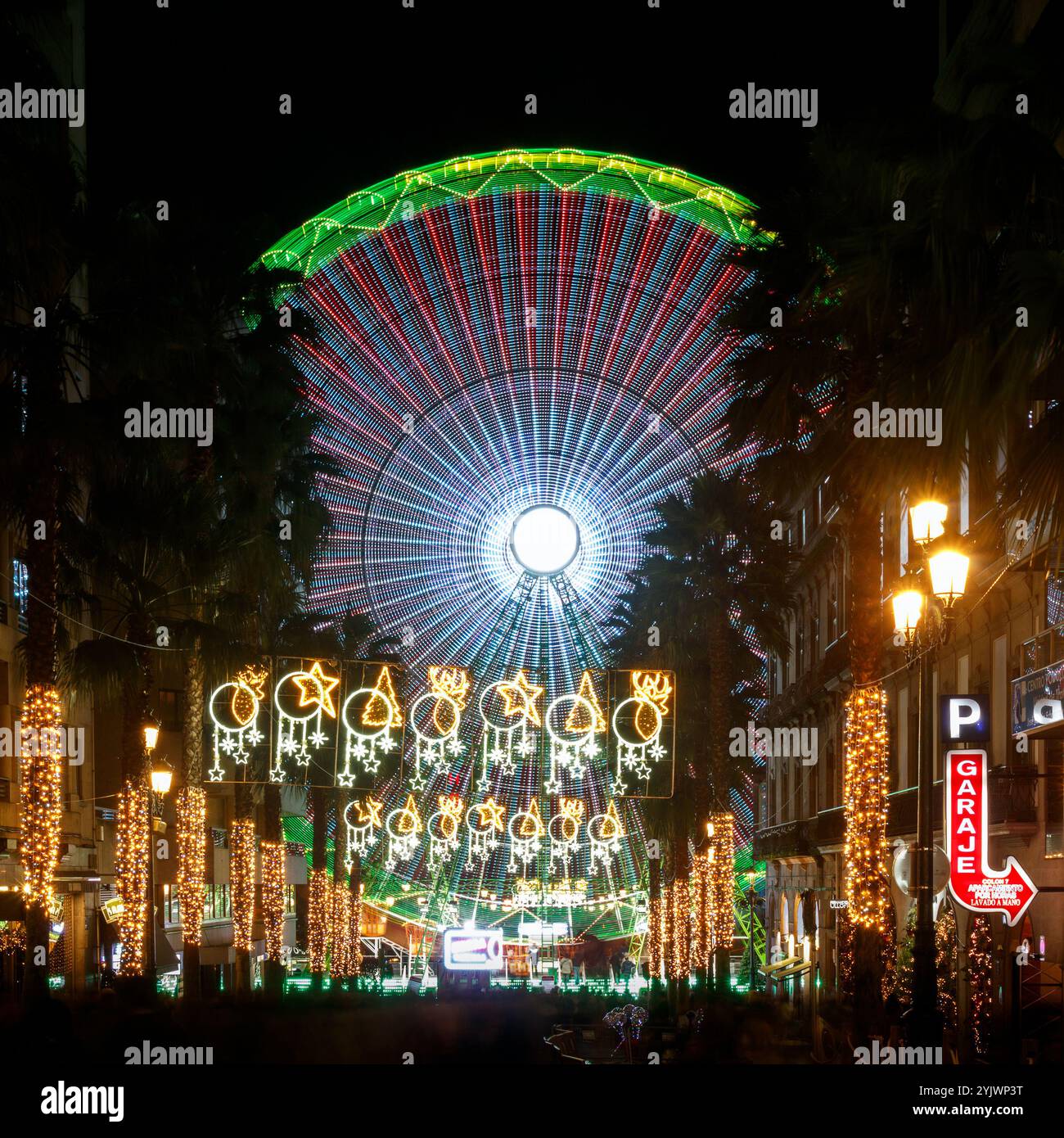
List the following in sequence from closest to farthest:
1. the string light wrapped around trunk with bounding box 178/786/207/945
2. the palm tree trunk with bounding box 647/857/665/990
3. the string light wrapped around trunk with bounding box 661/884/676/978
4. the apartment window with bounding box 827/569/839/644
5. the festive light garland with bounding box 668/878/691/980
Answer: the string light wrapped around trunk with bounding box 178/786/207/945
the festive light garland with bounding box 668/878/691/980
the apartment window with bounding box 827/569/839/644
the string light wrapped around trunk with bounding box 661/884/676/978
the palm tree trunk with bounding box 647/857/665/990

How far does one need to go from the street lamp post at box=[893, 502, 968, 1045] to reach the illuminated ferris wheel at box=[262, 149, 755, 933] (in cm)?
3337

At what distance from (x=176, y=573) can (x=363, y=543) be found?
100 ft

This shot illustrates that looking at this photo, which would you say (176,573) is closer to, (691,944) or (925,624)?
(925,624)

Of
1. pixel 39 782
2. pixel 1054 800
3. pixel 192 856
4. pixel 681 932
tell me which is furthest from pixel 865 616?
pixel 681 932

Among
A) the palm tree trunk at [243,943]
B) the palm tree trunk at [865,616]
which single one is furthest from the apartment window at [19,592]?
the palm tree trunk at [865,616]

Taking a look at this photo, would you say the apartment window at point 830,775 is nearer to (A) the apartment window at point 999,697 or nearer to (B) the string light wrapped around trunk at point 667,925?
(B) the string light wrapped around trunk at point 667,925

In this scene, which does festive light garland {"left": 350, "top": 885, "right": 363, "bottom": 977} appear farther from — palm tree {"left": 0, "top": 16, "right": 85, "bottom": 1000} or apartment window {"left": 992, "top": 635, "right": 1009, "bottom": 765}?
palm tree {"left": 0, "top": 16, "right": 85, "bottom": 1000}

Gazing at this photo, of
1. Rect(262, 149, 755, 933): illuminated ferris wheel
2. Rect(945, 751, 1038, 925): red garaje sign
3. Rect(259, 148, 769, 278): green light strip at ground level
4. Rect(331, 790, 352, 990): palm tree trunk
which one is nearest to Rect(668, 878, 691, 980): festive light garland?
Rect(262, 149, 755, 933): illuminated ferris wheel

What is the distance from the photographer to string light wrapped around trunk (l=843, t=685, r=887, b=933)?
2132 cm

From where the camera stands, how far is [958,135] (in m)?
15.3

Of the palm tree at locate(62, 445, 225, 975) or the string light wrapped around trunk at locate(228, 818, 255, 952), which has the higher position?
the palm tree at locate(62, 445, 225, 975)

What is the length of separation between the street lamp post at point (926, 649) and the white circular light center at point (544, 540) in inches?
1628

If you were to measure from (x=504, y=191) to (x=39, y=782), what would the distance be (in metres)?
38.3

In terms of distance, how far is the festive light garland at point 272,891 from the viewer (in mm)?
42875
